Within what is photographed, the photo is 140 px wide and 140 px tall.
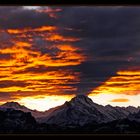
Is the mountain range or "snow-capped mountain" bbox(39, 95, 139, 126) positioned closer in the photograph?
the mountain range

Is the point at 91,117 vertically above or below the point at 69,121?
above

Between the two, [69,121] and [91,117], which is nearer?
[69,121]

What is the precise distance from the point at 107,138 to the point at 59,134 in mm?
382

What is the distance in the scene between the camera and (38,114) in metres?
3.75

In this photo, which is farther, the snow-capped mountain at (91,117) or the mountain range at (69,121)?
the snow-capped mountain at (91,117)
